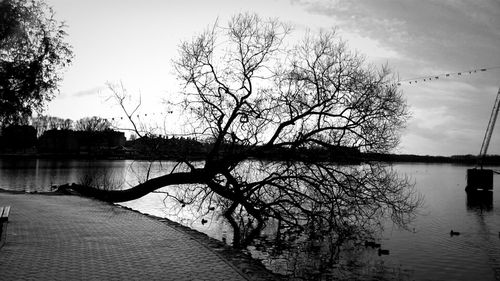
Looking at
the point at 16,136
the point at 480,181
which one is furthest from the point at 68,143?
the point at 480,181

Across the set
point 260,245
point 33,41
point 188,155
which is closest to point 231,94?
point 188,155

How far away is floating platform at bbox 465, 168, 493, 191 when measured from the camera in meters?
61.6

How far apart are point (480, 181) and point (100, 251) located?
2505 inches

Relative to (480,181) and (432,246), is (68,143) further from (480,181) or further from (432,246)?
(432,246)

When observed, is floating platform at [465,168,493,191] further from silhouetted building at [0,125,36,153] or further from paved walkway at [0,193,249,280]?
paved walkway at [0,193,249,280]

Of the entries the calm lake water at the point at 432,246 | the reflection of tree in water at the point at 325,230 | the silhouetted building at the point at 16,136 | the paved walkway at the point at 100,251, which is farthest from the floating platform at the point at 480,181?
the paved walkway at the point at 100,251

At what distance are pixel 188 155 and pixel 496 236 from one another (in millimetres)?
18605

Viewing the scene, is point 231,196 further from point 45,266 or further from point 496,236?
point 496,236

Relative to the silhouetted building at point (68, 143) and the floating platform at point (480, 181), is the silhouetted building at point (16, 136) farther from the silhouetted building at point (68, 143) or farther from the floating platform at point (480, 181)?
the floating platform at point (480, 181)

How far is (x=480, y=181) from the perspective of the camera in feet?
204

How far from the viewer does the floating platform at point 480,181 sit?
61594 mm

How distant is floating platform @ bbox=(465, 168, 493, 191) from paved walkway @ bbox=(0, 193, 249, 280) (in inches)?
2272

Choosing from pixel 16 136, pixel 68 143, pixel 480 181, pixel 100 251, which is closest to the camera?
pixel 100 251

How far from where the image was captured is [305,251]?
17094 mm
